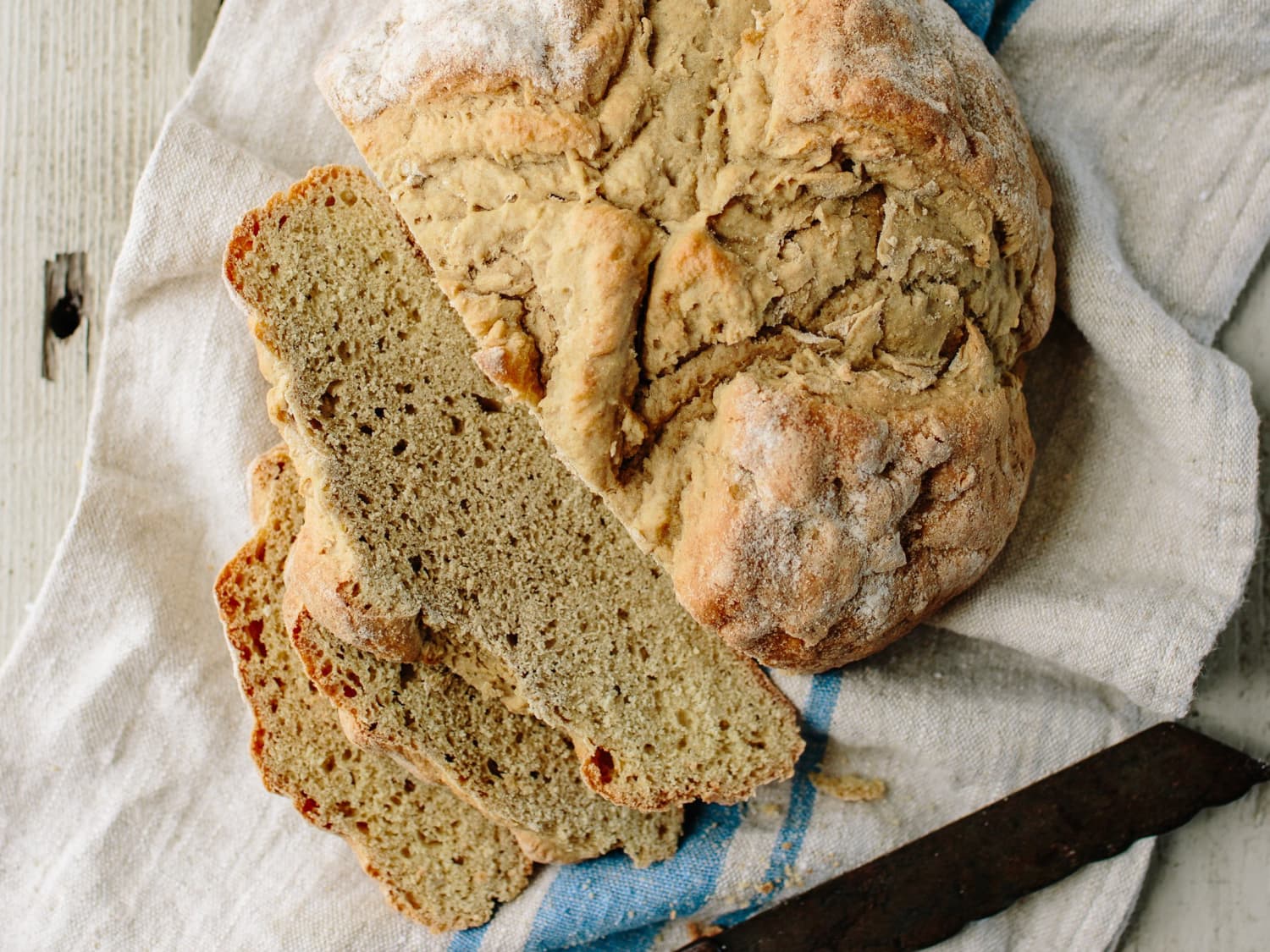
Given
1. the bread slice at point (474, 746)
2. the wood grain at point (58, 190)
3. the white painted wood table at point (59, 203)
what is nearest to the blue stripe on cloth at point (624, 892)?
the bread slice at point (474, 746)

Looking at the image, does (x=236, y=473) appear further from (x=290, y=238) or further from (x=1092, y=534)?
(x=1092, y=534)

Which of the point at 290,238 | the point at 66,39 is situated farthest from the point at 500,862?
the point at 66,39

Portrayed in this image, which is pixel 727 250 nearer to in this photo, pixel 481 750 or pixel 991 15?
pixel 991 15

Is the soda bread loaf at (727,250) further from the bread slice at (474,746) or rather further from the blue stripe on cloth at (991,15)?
the bread slice at (474,746)

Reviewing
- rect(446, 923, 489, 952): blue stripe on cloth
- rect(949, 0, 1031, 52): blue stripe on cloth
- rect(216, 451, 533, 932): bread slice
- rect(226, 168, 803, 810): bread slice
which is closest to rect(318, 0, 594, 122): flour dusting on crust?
rect(226, 168, 803, 810): bread slice

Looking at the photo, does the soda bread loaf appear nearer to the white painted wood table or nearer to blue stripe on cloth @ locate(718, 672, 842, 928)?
blue stripe on cloth @ locate(718, 672, 842, 928)
